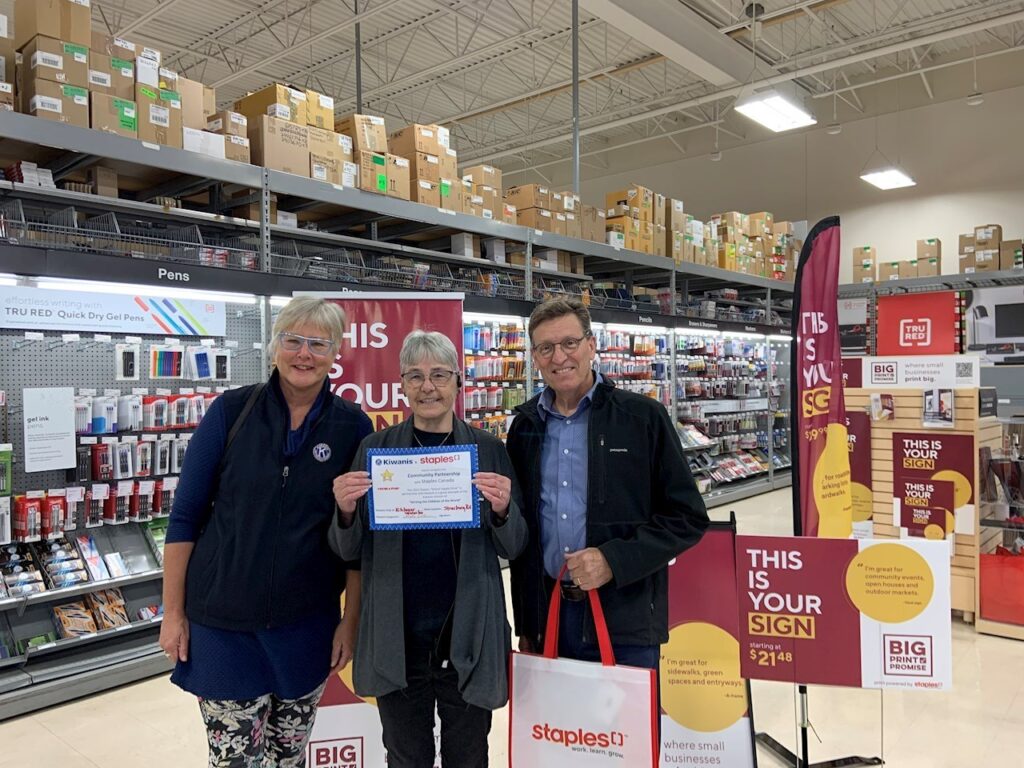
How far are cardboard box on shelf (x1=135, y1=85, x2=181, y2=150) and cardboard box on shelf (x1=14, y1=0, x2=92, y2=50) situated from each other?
361 millimetres

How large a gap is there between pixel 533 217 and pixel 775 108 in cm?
275

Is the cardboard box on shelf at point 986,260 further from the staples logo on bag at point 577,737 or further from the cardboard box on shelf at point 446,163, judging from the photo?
the staples logo on bag at point 577,737

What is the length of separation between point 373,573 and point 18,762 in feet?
8.19

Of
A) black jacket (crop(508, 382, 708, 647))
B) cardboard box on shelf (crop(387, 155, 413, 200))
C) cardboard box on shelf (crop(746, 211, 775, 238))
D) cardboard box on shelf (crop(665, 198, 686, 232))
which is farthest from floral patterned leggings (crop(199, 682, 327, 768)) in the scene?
cardboard box on shelf (crop(746, 211, 775, 238))

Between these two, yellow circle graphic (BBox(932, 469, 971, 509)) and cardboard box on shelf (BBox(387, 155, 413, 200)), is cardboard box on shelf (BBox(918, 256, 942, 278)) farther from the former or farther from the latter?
cardboard box on shelf (BBox(387, 155, 413, 200))

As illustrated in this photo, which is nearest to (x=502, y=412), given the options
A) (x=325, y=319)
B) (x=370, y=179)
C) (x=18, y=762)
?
(x=370, y=179)

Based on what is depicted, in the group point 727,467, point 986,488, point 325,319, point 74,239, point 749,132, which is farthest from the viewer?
point 749,132

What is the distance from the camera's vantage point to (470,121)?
49.0 ft

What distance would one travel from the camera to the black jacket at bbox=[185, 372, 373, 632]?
1.72m

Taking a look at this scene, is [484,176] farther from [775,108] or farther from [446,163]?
[775,108]

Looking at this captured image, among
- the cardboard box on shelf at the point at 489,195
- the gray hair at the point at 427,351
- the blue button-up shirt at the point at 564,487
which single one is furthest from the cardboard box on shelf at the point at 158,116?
the blue button-up shirt at the point at 564,487

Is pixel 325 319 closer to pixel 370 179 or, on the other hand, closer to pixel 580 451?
pixel 580 451

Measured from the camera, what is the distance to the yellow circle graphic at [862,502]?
5.20m

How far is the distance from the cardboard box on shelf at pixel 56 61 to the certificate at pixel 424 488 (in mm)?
3312
